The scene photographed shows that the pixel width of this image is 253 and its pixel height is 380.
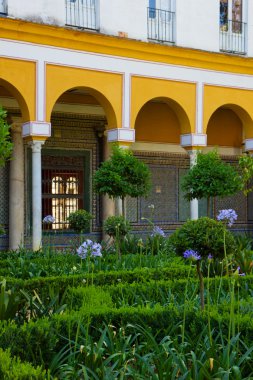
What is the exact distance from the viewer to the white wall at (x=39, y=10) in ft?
37.8

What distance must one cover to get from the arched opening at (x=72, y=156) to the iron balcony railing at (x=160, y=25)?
2151 mm

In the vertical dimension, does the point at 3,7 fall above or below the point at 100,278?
above

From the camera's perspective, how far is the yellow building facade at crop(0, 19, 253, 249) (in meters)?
11.8

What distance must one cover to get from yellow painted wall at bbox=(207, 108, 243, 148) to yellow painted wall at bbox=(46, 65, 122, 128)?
453 centimetres

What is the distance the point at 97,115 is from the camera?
15.2m

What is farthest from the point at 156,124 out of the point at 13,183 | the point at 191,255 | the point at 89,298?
the point at 191,255

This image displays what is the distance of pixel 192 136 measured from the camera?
13758 mm

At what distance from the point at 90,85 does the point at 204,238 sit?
8.32 meters

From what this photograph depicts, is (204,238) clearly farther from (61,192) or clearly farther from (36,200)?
(61,192)

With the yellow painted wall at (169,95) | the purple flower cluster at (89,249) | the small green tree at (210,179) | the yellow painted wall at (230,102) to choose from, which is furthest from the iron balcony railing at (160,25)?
the purple flower cluster at (89,249)

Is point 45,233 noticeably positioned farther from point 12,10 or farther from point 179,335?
point 179,335

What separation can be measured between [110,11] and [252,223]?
766 cm

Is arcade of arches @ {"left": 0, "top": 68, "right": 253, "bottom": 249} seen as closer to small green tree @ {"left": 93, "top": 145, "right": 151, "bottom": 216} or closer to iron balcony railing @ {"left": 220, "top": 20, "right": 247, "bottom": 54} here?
iron balcony railing @ {"left": 220, "top": 20, "right": 247, "bottom": 54}

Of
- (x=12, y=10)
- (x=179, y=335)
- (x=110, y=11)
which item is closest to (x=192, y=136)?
(x=110, y=11)
